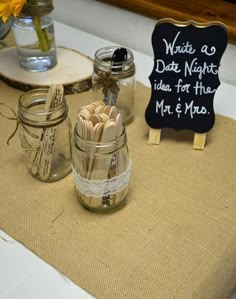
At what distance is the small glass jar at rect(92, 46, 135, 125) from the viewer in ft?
2.58

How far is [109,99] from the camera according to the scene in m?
0.81

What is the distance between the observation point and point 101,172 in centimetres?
62

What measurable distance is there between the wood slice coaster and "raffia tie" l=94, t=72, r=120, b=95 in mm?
142

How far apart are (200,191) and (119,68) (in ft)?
0.88

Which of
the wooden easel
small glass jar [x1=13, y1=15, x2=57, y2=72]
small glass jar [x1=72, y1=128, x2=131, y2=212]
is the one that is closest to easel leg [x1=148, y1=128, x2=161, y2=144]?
the wooden easel

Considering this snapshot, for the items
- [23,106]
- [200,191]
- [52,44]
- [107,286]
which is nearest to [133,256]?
[107,286]

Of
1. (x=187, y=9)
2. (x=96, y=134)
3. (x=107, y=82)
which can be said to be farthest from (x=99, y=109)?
(x=187, y=9)

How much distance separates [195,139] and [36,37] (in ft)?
1.40

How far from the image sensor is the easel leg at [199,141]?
0.78m

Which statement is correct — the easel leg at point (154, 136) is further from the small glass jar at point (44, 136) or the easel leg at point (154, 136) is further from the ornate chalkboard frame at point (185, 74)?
the small glass jar at point (44, 136)

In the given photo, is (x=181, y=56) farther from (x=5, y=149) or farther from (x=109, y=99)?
(x=5, y=149)

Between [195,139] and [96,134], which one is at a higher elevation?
[96,134]

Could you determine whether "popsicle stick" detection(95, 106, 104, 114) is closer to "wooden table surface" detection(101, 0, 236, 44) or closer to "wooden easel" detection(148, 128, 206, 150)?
"wooden easel" detection(148, 128, 206, 150)

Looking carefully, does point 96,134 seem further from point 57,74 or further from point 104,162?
point 57,74
